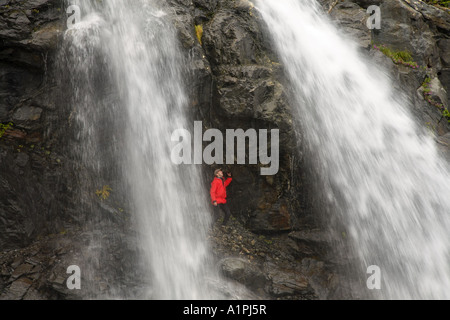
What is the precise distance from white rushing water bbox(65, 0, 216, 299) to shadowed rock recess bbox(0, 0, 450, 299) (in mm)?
378

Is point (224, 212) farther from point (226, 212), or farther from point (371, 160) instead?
point (371, 160)

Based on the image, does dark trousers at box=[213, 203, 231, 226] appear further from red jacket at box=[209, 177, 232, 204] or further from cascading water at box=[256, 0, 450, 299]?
cascading water at box=[256, 0, 450, 299]

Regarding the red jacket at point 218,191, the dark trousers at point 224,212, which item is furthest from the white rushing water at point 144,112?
the red jacket at point 218,191

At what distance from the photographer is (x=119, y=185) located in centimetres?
895

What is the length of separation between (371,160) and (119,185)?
7035 mm

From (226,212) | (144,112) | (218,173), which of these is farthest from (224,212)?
(144,112)

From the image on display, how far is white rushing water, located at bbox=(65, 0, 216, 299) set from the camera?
865 cm

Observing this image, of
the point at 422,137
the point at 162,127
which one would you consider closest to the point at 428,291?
the point at 422,137

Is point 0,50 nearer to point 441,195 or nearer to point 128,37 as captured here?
point 128,37

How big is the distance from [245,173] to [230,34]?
3.99 meters

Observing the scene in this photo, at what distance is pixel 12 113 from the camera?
27.6 feet

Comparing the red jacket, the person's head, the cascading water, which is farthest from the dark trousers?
the cascading water

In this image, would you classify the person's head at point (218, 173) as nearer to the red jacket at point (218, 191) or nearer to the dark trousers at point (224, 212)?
the red jacket at point (218, 191)

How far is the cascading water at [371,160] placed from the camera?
8.13 metres
